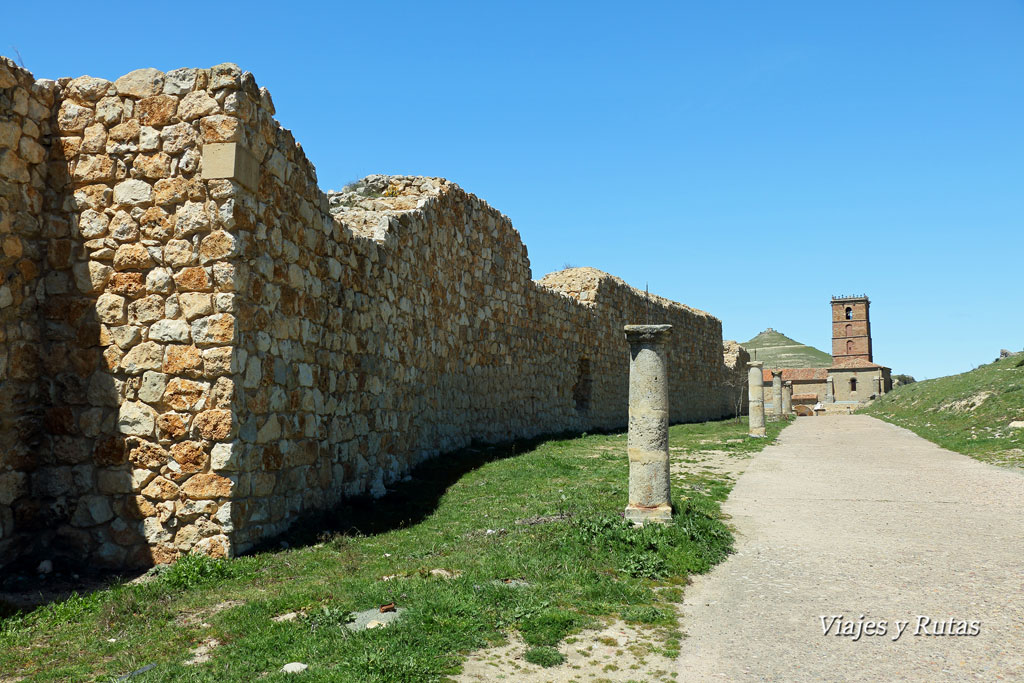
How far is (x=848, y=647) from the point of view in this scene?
5074mm

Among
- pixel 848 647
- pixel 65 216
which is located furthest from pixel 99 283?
pixel 848 647

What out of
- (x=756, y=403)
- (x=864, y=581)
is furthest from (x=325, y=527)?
(x=756, y=403)

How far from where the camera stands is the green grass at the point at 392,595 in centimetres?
467

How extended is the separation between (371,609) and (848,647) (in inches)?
136

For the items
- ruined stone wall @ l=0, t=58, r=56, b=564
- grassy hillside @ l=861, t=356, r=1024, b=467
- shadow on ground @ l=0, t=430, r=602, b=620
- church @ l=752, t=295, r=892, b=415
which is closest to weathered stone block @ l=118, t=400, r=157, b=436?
ruined stone wall @ l=0, t=58, r=56, b=564

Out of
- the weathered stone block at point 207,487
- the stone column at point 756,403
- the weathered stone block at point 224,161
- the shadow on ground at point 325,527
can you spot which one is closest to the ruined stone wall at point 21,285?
the shadow on ground at point 325,527

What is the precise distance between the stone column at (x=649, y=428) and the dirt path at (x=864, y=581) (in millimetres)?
1034

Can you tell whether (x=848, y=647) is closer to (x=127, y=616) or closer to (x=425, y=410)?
(x=127, y=616)

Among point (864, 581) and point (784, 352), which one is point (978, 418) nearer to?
point (864, 581)

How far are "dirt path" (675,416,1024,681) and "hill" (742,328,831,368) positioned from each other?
104556 mm

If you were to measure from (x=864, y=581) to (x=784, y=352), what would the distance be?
12434cm

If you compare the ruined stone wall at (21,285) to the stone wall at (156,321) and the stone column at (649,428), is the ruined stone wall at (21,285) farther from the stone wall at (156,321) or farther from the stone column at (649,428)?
the stone column at (649,428)

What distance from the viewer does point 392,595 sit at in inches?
222

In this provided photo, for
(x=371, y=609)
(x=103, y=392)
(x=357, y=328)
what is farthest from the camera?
(x=357, y=328)
